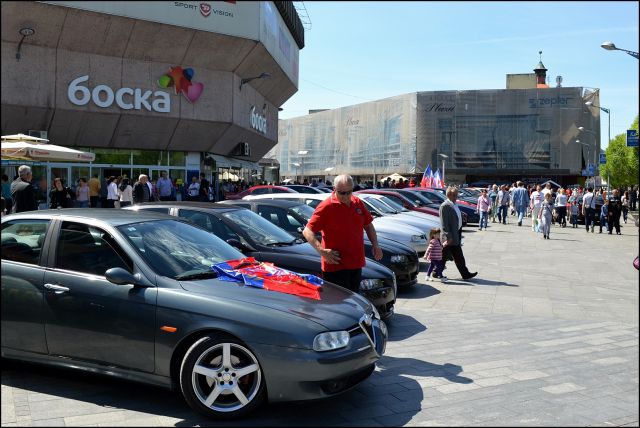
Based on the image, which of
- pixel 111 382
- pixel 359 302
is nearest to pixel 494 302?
pixel 359 302

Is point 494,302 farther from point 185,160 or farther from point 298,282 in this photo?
point 185,160

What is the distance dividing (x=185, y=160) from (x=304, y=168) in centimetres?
4450

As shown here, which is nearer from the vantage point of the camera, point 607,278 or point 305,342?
point 305,342

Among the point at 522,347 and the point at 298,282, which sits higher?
the point at 298,282

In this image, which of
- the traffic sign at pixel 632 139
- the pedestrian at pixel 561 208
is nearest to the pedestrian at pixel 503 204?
the pedestrian at pixel 561 208

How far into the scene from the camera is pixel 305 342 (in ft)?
13.9

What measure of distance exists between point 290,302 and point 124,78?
83.1 ft

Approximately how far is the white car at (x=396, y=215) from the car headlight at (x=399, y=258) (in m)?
4.04

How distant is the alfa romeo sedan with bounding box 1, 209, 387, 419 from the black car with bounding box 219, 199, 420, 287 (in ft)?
13.9

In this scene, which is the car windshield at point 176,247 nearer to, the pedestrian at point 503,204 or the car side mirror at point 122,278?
the car side mirror at point 122,278

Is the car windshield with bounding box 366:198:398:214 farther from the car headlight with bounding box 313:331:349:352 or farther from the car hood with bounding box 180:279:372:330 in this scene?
the car headlight with bounding box 313:331:349:352

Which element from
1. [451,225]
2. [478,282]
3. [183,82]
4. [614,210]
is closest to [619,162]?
[614,210]

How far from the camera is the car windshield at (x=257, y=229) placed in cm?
772

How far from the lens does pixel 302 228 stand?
32.0 ft
